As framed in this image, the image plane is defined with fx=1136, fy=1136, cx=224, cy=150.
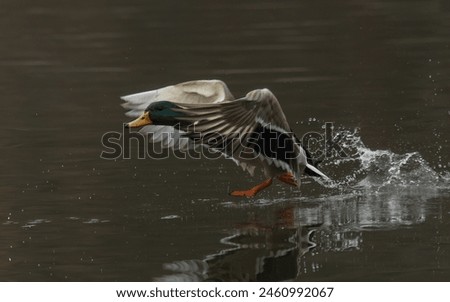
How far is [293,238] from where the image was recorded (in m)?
7.64

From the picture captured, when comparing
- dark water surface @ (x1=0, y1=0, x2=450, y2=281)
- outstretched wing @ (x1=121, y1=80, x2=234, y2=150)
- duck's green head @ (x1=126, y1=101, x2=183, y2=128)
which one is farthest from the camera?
outstretched wing @ (x1=121, y1=80, x2=234, y2=150)

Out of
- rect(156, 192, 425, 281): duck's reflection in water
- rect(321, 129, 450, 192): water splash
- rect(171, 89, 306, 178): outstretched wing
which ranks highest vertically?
rect(171, 89, 306, 178): outstretched wing

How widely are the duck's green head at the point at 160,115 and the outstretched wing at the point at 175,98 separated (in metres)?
0.59

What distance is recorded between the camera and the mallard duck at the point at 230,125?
786cm

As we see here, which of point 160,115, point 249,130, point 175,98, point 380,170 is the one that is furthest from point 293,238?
point 380,170

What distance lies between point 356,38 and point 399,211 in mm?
9538

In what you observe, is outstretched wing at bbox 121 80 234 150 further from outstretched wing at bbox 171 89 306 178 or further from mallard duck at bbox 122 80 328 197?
outstretched wing at bbox 171 89 306 178

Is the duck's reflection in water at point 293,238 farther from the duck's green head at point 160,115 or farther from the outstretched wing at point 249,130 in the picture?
the duck's green head at point 160,115

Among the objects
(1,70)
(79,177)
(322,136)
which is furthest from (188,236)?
(1,70)

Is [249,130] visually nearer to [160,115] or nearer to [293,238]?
[160,115]

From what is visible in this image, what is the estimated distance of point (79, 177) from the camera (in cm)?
954

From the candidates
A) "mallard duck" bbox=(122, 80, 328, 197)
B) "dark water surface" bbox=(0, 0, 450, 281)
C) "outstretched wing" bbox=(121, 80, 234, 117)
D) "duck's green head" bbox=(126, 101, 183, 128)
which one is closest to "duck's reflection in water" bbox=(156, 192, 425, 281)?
"dark water surface" bbox=(0, 0, 450, 281)

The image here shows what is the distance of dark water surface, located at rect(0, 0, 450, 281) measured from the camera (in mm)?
7141

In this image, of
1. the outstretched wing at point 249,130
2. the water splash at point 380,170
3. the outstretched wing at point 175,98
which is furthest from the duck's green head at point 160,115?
the water splash at point 380,170
